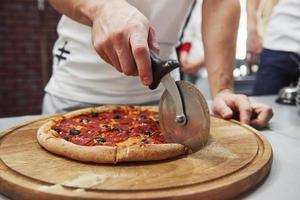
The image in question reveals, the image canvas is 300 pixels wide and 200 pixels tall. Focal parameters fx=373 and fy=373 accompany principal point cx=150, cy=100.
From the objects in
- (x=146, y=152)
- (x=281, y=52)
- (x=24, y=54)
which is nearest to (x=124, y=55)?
(x=146, y=152)

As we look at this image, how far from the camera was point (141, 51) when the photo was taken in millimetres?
724

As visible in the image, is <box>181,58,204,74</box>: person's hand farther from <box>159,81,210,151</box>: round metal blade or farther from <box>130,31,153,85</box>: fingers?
<box>130,31,153,85</box>: fingers

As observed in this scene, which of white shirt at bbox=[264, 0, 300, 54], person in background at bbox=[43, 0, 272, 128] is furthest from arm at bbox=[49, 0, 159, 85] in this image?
white shirt at bbox=[264, 0, 300, 54]

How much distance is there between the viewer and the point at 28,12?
12.4 ft

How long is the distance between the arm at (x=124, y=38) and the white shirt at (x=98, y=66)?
0.45m

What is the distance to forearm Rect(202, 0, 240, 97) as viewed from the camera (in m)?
1.32

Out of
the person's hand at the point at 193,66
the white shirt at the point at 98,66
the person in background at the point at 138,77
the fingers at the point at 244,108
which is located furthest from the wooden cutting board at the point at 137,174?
the person's hand at the point at 193,66

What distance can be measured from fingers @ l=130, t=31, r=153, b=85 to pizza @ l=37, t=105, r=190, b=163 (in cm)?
16

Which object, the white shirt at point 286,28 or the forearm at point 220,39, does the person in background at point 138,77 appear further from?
the white shirt at point 286,28

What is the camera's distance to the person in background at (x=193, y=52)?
2887mm

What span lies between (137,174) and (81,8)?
18.1 inches

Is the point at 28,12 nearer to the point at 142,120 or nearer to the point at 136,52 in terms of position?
the point at 142,120

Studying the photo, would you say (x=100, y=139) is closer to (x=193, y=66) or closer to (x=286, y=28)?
(x=286, y=28)

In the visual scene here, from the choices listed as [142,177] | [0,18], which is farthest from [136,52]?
[0,18]
